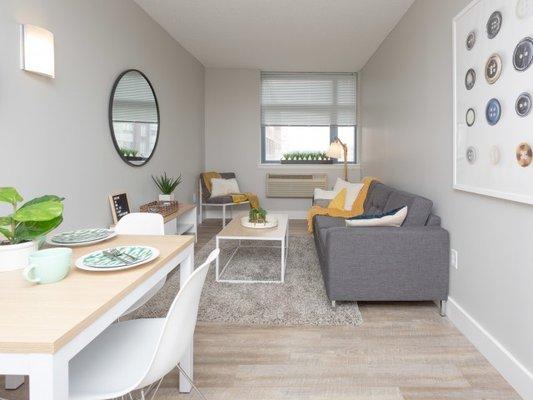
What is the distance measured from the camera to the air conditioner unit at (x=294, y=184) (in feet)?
20.3

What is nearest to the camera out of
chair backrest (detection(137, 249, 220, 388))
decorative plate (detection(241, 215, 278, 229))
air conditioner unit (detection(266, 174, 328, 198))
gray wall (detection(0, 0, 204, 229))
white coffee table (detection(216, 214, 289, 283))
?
chair backrest (detection(137, 249, 220, 388))

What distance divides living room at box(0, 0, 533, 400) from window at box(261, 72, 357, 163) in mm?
1500

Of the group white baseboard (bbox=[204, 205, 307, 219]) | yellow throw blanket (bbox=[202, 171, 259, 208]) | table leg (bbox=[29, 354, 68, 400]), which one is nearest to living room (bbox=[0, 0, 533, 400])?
table leg (bbox=[29, 354, 68, 400])

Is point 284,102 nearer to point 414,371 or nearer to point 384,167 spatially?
point 384,167

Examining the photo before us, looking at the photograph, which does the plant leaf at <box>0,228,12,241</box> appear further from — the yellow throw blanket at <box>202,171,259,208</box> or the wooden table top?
the yellow throw blanket at <box>202,171,259,208</box>

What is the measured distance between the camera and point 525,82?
158 centimetres

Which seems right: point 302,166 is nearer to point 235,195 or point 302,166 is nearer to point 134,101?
point 235,195

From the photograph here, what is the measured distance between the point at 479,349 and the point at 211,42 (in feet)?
14.2

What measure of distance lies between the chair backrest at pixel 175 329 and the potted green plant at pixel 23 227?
0.54 m

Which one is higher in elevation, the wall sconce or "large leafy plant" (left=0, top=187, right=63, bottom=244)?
the wall sconce

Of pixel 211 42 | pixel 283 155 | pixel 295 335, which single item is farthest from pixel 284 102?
pixel 295 335

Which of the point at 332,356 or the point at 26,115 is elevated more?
the point at 26,115

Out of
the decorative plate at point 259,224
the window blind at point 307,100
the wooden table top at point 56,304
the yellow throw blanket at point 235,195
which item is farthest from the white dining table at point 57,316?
the window blind at point 307,100

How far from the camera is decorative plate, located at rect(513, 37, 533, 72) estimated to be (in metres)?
1.55
